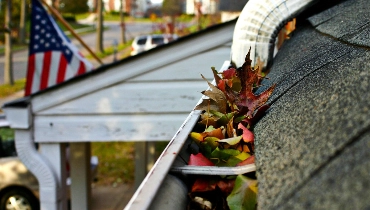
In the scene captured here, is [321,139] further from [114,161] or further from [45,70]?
[114,161]

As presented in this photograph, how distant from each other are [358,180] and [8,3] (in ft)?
49.3

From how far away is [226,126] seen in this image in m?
1.40

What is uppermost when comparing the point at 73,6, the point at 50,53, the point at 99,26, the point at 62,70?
the point at 73,6

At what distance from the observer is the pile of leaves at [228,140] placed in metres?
1.01

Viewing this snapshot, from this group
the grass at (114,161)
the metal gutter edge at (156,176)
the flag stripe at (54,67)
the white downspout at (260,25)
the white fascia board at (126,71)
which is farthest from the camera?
the grass at (114,161)

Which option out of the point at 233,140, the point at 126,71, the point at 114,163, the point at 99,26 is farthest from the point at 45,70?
the point at 99,26

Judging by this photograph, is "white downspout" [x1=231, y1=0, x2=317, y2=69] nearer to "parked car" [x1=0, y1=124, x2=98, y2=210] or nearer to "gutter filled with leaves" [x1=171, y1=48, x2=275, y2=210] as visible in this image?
"gutter filled with leaves" [x1=171, y1=48, x2=275, y2=210]

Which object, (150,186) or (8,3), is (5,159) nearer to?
(150,186)

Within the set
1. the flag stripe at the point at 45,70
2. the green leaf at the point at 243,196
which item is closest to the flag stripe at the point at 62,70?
the flag stripe at the point at 45,70

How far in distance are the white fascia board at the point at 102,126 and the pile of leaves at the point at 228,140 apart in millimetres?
2643

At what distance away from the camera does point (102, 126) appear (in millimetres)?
4320

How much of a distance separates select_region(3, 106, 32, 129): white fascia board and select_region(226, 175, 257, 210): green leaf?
3539 mm

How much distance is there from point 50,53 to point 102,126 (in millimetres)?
2375

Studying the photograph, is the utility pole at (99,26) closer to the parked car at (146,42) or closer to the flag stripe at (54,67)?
the parked car at (146,42)
